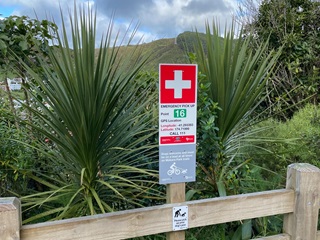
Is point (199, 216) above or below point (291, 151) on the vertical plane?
below

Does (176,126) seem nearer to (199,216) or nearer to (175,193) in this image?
(175,193)

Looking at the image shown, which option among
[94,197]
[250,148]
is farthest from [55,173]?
[250,148]

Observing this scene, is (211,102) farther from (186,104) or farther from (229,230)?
(229,230)

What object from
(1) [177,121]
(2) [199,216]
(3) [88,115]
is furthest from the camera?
(3) [88,115]

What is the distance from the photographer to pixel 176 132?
157cm

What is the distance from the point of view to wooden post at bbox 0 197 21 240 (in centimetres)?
130

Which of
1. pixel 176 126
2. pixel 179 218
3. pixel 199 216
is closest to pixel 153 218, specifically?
pixel 179 218

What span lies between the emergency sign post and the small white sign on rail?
2 cm

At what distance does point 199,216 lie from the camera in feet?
5.51

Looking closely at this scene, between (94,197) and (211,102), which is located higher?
(211,102)

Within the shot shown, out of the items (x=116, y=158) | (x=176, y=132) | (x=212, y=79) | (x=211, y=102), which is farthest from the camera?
(x=212, y=79)

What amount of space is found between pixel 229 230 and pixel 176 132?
1.24 m

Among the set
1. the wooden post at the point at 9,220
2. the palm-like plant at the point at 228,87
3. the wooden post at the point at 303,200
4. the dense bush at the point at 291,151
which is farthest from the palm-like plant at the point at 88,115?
the dense bush at the point at 291,151

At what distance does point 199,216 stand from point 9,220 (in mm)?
922
